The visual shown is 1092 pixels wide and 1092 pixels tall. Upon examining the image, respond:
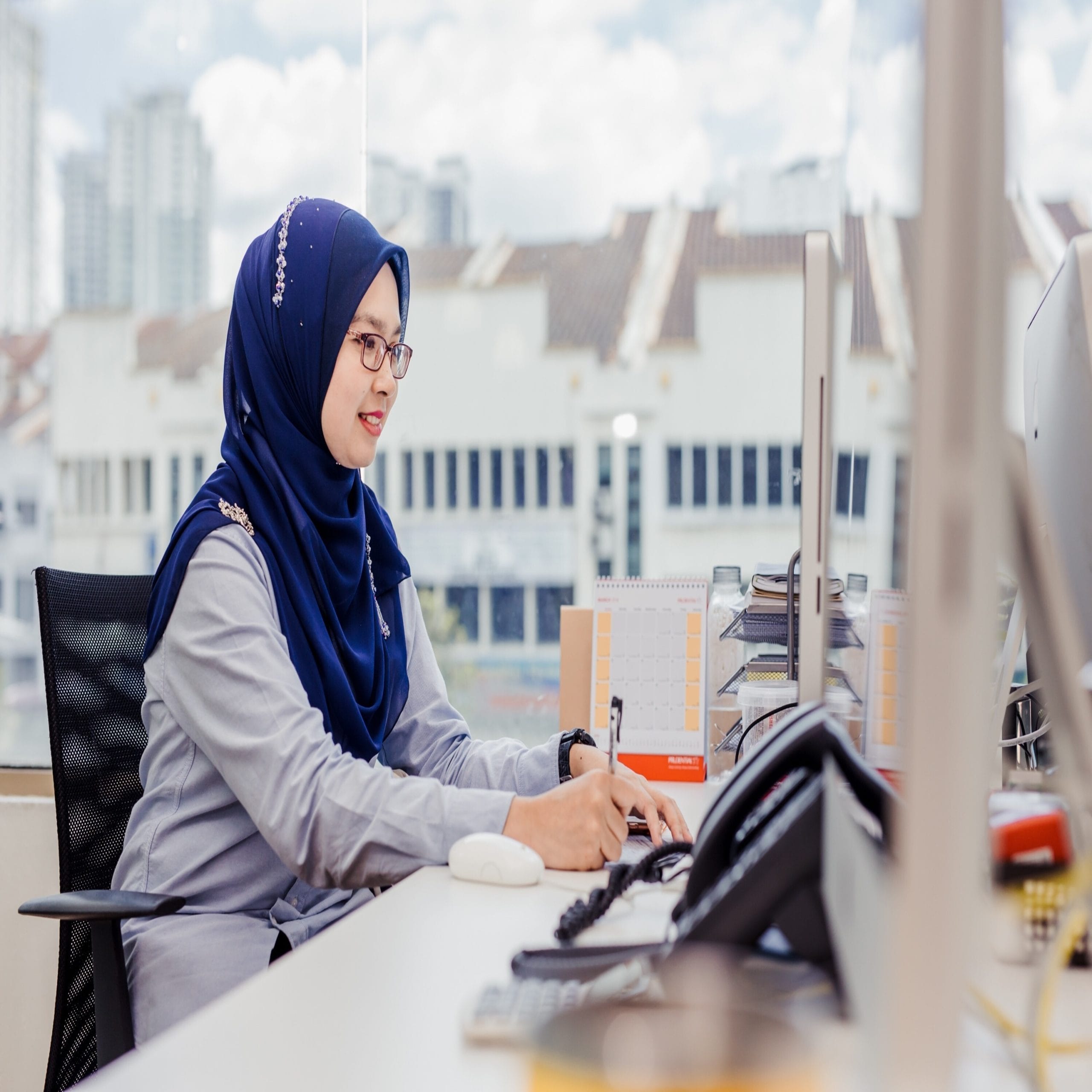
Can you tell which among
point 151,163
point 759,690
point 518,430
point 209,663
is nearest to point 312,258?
point 209,663

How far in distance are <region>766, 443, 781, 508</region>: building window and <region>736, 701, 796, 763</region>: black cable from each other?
86 centimetres

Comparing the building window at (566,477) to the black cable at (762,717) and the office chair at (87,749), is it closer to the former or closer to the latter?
the black cable at (762,717)

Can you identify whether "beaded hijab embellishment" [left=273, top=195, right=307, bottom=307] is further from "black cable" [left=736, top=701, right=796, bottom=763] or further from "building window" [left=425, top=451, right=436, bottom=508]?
"building window" [left=425, top=451, right=436, bottom=508]

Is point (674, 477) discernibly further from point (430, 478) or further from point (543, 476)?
point (430, 478)

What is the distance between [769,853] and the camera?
21.6 inches

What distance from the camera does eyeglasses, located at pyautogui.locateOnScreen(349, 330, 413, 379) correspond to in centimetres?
137

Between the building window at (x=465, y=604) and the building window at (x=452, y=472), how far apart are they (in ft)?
0.61

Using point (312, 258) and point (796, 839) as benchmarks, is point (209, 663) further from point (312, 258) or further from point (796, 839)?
point (796, 839)

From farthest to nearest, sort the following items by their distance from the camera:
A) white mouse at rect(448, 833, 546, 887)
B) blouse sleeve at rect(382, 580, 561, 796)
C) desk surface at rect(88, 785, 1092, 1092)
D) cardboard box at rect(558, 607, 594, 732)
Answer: cardboard box at rect(558, 607, 594, 732) → blouse sleeve at rect(382, 580, 561, 796) → white mouse at rect(448, 833, 546, 887) → desk surface at rect(88, 785, 1092, 1092)

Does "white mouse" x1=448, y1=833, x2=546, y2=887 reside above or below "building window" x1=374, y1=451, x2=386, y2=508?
below

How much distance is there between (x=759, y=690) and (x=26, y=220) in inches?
78.0

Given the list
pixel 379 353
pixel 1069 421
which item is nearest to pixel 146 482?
pixel 379 353

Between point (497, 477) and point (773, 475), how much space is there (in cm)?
60

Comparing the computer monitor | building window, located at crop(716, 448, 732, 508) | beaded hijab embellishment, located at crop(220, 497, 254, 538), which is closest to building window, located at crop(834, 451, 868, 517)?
the computer monitor
